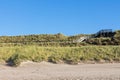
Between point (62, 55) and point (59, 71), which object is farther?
point (62, 55)

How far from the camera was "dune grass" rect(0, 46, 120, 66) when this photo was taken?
20.3 metres

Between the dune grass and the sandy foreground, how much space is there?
1.16 feet

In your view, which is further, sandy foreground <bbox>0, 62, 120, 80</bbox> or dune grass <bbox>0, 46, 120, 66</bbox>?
dune grass <bbox>0, 46, 120, 66</bbox>

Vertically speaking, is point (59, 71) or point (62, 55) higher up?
point (62, 55)

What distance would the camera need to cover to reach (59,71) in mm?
19344

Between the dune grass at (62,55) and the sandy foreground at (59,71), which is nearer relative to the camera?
the sandy foreground at (59,71)

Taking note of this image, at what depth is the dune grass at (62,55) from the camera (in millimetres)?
20266

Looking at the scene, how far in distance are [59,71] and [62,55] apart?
4.46ft

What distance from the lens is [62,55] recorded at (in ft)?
67.2

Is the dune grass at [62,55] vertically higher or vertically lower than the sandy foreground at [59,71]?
higher

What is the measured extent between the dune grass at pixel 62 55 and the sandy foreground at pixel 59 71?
1.16ft

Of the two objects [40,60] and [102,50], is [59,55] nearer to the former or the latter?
[40,60]

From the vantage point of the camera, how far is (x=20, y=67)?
1986 centimetres

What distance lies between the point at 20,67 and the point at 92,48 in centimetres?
401
